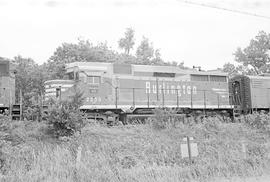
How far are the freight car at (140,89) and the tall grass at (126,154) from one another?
2.57 m

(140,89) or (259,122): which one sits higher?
(140,89)

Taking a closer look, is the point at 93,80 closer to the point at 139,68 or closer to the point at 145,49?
the point at 139,68

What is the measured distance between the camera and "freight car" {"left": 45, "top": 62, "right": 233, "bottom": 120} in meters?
14.1

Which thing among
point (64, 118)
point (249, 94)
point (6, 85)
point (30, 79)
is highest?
point (30, 79)

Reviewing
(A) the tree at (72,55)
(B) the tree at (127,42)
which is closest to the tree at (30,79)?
(A) the tree at (72,55)

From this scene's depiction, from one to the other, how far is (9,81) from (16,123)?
388 centimetres

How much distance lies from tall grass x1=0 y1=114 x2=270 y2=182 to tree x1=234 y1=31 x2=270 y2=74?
27402 mm

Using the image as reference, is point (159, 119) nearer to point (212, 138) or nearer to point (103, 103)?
point (212, 138)

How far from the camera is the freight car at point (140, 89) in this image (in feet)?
46.2

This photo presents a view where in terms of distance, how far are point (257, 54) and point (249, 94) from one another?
20687mm

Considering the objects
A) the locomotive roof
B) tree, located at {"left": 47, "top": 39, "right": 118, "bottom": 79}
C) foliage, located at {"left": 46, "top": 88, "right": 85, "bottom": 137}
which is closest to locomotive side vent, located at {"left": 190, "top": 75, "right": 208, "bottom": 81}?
the locomotive roof

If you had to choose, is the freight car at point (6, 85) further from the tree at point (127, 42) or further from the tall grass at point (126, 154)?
the tree at point (127, 42)

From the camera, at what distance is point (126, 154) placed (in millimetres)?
9086

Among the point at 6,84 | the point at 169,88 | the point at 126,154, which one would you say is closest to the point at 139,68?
the point at 169,88
